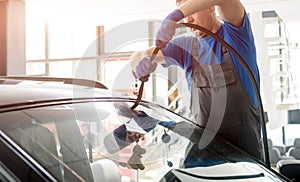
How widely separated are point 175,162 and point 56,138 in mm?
489

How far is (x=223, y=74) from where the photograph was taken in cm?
164

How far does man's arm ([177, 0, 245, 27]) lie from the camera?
4.51 ft

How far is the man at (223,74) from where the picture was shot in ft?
5.15

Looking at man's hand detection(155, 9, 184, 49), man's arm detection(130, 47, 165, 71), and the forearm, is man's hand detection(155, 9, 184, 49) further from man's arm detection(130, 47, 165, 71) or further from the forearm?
man's arm detection(130, 47, 165, 71)

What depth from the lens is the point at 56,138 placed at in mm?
1200

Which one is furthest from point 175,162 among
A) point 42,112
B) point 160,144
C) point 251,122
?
point 42,112

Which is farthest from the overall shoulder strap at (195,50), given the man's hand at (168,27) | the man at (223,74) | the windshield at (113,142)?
the man's hand at (168,27)

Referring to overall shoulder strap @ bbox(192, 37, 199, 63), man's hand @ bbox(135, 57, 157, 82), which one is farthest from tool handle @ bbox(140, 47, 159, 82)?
overall shoulder strap @ bbox(192, 37, 199, 63)

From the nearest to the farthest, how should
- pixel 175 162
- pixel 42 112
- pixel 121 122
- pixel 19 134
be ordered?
1. pixel 19 134
2. pixel 42 112
3. pixel 175 162
4. pixel 121 122

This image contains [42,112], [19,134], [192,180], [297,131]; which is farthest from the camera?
[297,131]

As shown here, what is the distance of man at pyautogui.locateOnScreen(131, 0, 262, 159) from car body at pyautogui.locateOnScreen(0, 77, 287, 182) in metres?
0.12

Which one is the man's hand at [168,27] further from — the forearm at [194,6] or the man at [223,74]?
the man at [223,74]

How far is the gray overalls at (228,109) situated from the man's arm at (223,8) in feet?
0.52

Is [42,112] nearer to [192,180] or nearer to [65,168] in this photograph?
[65,168]
